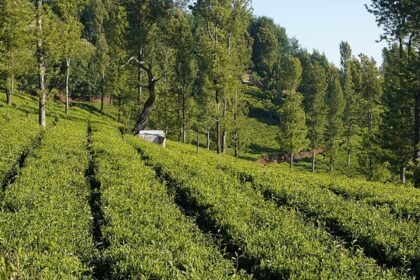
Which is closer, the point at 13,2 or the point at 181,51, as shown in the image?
the point at 13,2

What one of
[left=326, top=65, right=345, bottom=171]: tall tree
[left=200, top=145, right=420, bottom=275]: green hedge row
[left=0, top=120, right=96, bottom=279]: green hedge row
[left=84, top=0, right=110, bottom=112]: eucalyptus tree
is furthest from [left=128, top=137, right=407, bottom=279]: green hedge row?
[left=326, top=65, right=345, bottom=171]: tall tree

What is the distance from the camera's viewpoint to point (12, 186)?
15.2 meters

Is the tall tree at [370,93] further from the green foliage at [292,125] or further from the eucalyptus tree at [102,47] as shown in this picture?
the eucalyptus tree at [102,47]

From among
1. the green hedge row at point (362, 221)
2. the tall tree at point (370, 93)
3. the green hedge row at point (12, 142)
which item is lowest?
the green hedge row at point (362, 221)

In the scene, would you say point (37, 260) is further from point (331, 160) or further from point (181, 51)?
point (331, 160)

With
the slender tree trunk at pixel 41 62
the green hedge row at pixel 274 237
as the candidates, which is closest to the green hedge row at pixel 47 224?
the green hedge row at pixel 274 237

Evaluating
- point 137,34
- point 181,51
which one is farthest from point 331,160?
point 137,34

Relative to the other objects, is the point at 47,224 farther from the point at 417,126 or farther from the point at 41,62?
the point at 417,126

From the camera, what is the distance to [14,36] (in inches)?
1603

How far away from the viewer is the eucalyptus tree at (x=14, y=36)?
38344mm

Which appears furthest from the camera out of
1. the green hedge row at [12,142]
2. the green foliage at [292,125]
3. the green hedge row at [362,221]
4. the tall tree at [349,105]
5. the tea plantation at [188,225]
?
the tall tree at [349,105]

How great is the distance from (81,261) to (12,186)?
6.20 meters

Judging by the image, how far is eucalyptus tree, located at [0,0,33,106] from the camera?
126 ft

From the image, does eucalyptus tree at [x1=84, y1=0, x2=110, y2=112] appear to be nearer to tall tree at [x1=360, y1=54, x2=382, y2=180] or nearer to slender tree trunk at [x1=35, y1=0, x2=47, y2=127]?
slender tree trunk at [x1=35, y1=0, x2=47, y2=127]
